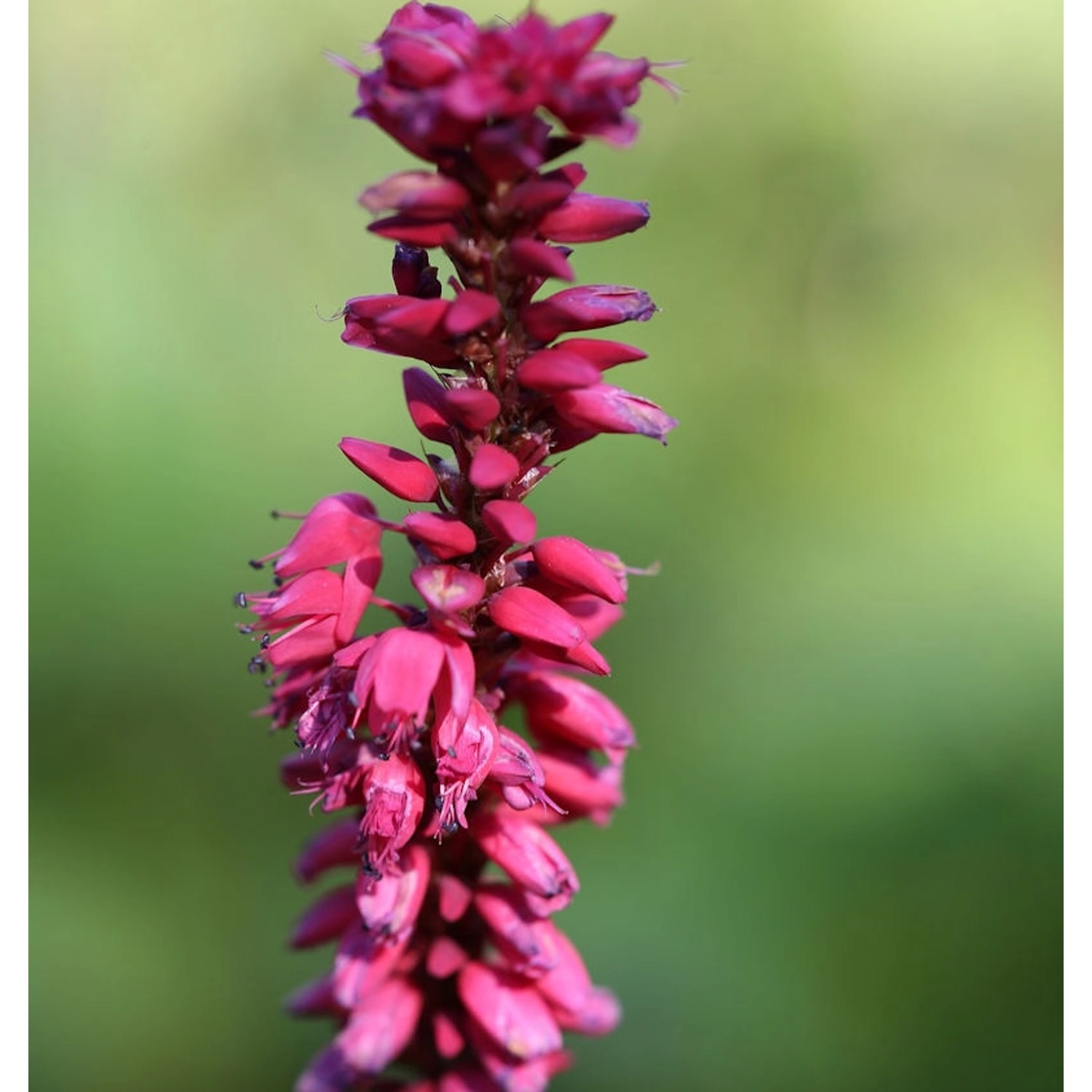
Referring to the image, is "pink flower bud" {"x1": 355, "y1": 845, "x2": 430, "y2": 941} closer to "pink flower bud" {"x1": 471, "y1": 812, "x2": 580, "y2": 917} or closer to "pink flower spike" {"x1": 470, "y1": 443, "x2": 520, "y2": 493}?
"pink flower bud" {"x1": 471, "y1": 812, "x2": 580, "y2": 917}

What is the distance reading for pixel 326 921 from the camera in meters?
2.49

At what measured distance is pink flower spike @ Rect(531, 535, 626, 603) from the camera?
2012 millimetres

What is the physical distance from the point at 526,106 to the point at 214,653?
3.41m

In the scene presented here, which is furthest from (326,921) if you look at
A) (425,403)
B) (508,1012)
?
(425,403)

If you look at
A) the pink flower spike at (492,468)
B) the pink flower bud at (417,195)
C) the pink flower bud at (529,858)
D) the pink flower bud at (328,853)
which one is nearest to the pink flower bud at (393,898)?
the pink flower bud at (529,858)

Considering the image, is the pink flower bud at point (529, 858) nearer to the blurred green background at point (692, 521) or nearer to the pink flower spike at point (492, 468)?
the pink flower spike at point (492, 468)

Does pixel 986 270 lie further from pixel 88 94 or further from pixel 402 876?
pixel 402 876

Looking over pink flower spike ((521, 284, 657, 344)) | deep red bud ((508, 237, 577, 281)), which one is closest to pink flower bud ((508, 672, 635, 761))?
pink flower spike ((521, 284, 657, 344))

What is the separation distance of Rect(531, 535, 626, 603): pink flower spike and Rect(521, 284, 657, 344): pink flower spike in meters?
0.34

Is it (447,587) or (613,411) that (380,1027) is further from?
(613,411)

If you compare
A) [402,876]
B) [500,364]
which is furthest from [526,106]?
[402,876]

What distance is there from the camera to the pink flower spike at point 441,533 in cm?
193

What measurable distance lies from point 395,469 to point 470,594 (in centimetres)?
27

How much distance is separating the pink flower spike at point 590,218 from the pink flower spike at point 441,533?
479 millimetres
